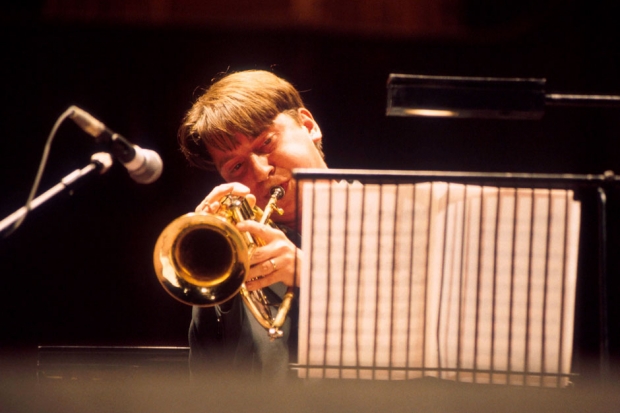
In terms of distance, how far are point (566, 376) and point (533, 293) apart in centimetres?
11

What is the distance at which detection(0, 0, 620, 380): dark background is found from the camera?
2451mm

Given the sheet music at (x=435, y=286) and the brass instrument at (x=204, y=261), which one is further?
the brass instrument at (x=204, y=261)

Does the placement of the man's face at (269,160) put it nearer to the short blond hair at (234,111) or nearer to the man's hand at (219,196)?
the short blond hair at (234,111)

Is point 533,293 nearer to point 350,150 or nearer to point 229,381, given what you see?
point 229,381

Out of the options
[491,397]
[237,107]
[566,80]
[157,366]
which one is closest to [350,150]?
[237,107]

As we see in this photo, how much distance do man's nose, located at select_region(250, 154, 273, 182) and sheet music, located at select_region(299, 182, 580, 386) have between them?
1.00m

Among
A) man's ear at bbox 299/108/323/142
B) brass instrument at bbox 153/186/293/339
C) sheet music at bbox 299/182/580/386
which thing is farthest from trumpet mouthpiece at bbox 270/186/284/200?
sheet music at bbox 299/182/580/386

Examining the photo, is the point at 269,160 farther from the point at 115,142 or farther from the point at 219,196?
the point at 115,142

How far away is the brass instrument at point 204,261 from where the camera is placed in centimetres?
128

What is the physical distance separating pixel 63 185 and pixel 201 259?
0.42 m

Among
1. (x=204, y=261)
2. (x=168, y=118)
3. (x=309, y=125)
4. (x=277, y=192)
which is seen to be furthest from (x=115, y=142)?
(x=168, y=118)

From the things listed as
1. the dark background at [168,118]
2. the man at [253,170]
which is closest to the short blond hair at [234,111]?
the man at [253,170]

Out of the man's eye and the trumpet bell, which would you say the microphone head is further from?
the man's eye

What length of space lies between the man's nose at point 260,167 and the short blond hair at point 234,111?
0.22 feet
